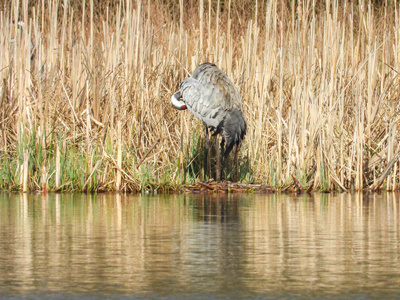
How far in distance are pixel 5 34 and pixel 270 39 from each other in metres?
3.21

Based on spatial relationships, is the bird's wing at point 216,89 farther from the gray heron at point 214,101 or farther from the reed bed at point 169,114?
the reed bed at point 169,114

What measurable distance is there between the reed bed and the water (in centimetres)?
128

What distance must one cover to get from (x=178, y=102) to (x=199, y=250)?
14.0ft

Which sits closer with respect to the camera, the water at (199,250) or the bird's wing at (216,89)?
the water at (199,250)

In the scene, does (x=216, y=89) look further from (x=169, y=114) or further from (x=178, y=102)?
(x=169, y=114)

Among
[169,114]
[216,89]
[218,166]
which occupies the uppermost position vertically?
[216,89]

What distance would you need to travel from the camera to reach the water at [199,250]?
118 inches

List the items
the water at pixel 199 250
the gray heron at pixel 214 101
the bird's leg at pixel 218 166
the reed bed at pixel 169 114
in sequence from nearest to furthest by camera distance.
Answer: the water at pixel 199 250
the reed bed at pixel 169 114
the gray heron at pixel 214 101
the bird's leg at pixel 218 166

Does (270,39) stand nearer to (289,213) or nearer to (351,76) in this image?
(351,76)

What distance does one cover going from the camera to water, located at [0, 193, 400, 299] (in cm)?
299

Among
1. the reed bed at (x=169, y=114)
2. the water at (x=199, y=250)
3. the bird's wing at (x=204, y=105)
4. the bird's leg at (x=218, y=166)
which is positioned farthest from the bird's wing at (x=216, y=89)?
the water at (x=199, y=250)

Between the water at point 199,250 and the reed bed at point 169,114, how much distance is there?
1.28 metres

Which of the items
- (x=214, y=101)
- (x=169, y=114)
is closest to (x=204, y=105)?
(x=214, y=101)

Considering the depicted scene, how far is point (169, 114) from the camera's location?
8727 mm
